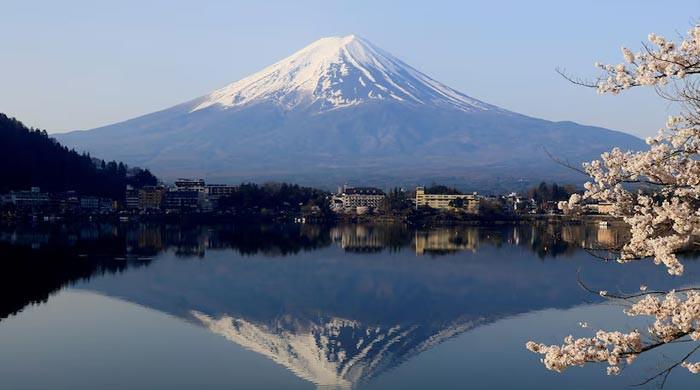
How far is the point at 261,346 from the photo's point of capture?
962cm

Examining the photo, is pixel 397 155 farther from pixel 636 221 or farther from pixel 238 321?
pixel 636 221

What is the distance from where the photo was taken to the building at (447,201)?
39.4m

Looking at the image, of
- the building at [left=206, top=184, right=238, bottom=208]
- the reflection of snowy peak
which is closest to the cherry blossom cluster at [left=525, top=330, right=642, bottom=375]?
the reflection of snowy peak

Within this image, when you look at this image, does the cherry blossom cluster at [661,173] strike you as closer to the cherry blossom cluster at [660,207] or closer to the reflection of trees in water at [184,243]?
the cherry blossom cluster at [660,207]

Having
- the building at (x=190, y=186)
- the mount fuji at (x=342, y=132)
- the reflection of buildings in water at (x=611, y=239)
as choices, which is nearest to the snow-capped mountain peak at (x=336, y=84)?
the mount fuji at (x=342, y=132)

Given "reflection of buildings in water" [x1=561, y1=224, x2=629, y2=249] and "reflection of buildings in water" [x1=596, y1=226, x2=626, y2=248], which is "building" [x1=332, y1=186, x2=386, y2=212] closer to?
"reflection of buildings in water" [x1=561, y1=224, x2=629, y2=249]

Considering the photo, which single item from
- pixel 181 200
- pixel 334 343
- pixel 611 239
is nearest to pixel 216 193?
pixel 181 200

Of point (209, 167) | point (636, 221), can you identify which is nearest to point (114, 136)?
point (209, 167)

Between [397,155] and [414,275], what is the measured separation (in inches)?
2722

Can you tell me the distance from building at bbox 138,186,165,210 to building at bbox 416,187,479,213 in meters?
11.6

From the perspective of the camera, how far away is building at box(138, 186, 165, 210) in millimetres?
41094

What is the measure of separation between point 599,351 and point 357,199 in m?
42.3

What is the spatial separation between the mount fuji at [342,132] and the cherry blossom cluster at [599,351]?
67.1 metres

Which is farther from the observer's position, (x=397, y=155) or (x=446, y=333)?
(x=397, y=155)
